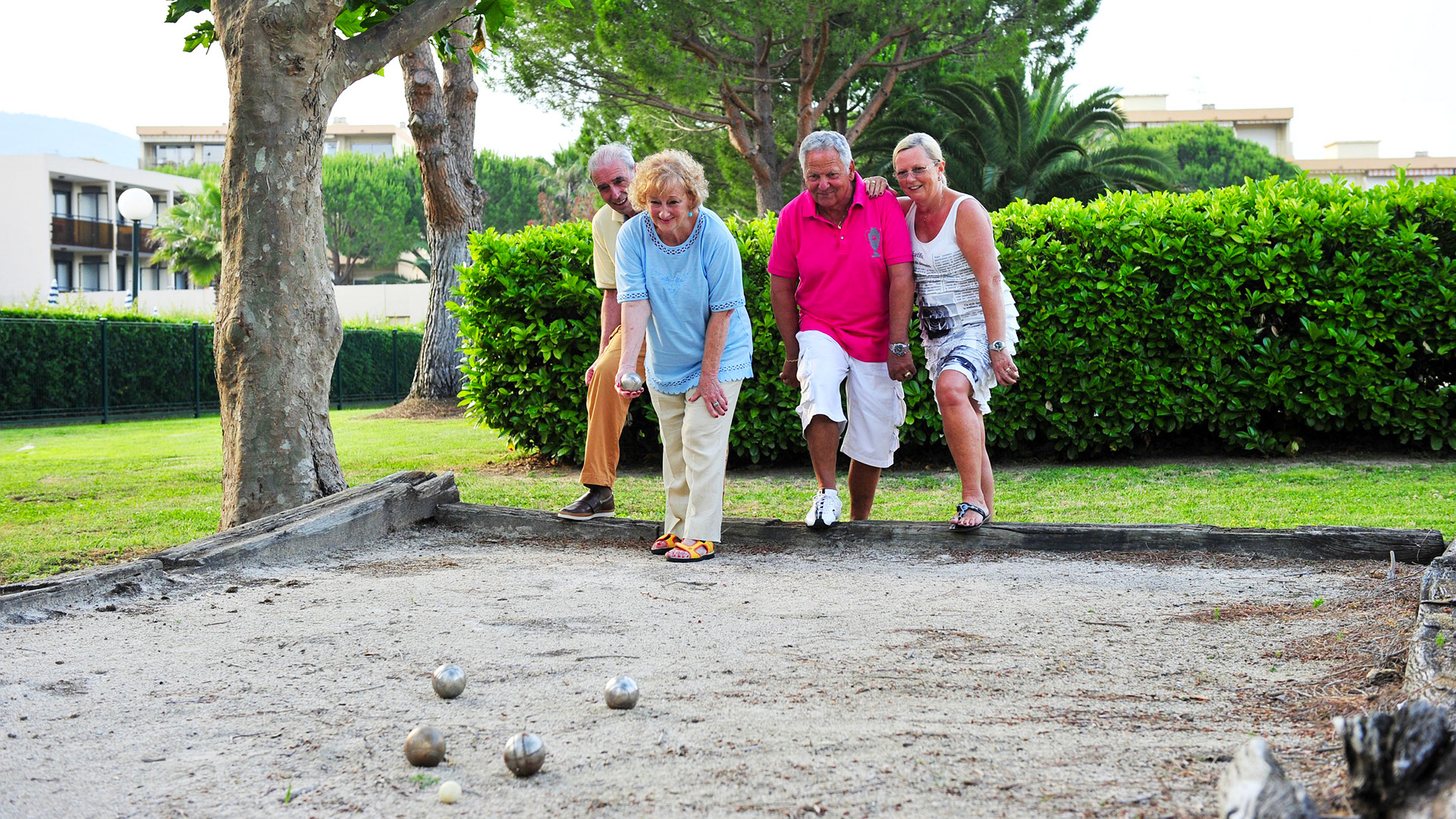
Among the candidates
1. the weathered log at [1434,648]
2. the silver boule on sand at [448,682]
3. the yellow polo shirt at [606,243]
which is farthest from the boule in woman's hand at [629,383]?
the weathered log at [1434,648]

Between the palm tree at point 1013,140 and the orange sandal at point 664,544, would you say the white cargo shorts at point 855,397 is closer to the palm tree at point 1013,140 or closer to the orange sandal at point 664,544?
the orange sandal at point 664,544

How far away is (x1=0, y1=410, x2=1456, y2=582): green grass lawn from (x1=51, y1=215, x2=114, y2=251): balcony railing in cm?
4574

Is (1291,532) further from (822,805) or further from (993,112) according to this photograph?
(993,112)

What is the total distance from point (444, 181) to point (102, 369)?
26.6 ft

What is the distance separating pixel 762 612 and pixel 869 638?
0.55m

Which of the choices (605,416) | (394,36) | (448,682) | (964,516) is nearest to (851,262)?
(964,516)

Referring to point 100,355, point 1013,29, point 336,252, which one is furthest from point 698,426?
point 336,252

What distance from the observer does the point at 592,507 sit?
5.84 meters

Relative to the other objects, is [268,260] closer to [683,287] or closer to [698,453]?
[683,287]

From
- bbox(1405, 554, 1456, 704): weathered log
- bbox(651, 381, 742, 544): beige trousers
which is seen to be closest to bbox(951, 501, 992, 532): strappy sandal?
bbox(651, 381, 742, 544): beige trousers

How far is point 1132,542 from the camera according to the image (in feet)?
16.4

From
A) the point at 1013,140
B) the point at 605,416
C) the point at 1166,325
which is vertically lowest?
the point at 605,416

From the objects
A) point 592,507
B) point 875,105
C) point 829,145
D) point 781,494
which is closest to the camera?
point 829,145

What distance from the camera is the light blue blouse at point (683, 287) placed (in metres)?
5.03
